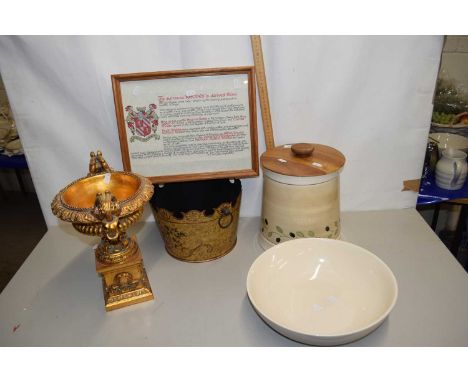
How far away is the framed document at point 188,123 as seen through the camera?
2.97 feet

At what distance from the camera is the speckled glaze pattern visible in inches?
33.8

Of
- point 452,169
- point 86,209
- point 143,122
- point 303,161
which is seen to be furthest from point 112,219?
point 452,169

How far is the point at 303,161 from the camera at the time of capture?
0.88 metres

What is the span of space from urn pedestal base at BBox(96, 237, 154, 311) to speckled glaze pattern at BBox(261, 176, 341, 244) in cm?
34

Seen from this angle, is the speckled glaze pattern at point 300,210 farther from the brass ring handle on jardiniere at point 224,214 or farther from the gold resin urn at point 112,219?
the gold resin urn at point 112,219

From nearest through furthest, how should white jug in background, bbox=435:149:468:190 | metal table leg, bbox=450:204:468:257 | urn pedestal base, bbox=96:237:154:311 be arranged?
urn pedestal base, bbox=96:237:154:311
white jug in background, bbox=435:149:468:190
metal table leg, bbox=450:204:468:257

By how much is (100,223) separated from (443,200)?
101 centimetres

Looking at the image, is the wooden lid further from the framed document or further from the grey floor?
the grey floor

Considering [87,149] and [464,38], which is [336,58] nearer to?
[87,149]

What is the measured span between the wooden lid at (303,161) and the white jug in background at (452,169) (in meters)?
0.47

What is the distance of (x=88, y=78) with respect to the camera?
93cm

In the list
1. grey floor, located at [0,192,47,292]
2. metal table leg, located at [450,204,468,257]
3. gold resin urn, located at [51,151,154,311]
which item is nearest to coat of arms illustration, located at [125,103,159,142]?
gold resin urn, located at [51,151,154,311]

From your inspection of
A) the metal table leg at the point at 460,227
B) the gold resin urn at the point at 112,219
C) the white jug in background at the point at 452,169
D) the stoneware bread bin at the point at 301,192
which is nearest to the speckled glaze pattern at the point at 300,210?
the stoneware bread bin at the point at 301,192

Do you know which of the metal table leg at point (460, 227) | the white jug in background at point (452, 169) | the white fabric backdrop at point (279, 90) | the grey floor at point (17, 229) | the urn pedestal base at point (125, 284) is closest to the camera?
the urn pedestal base at point (125, 284)
